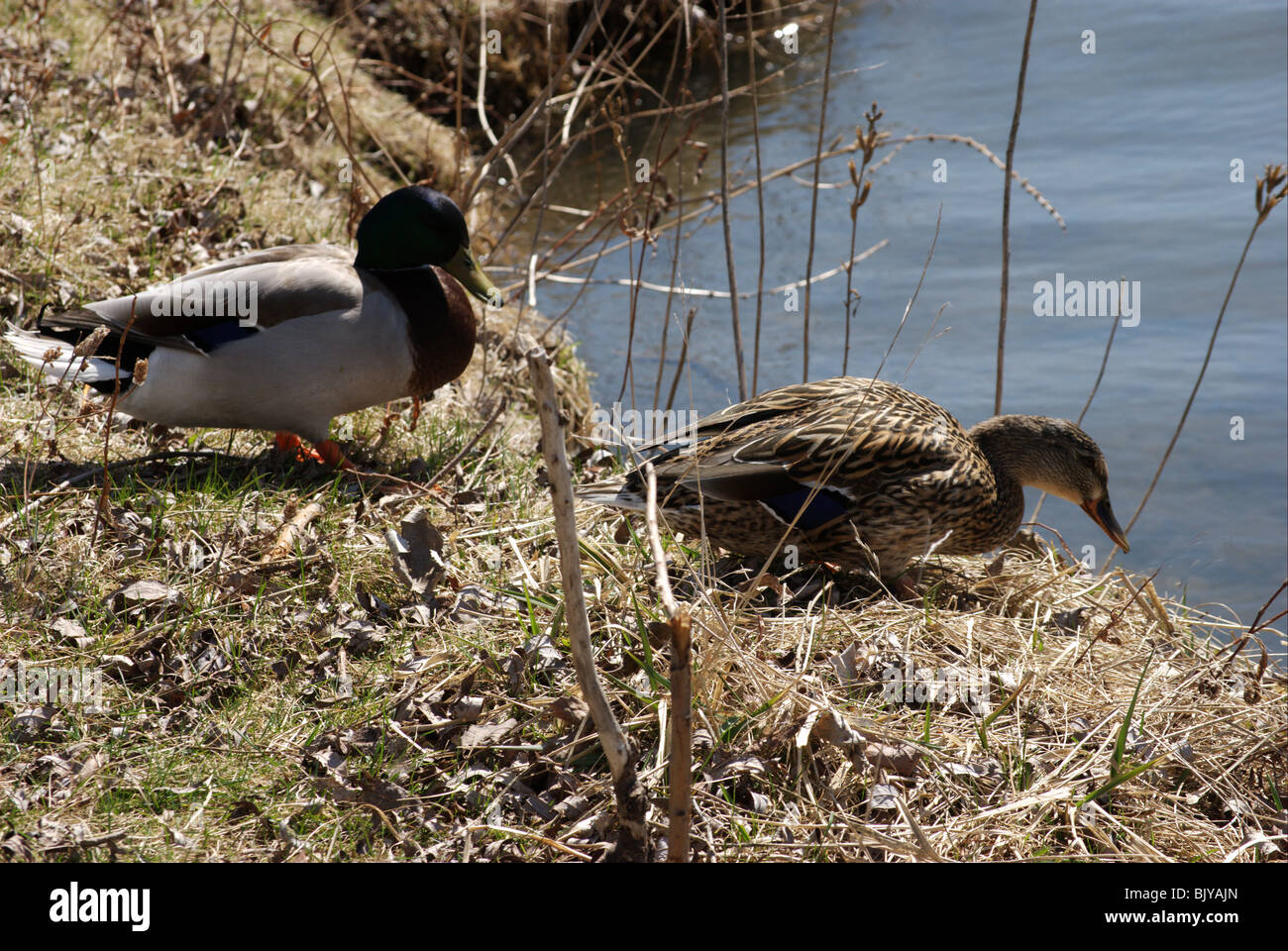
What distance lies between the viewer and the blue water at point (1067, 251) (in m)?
5.89

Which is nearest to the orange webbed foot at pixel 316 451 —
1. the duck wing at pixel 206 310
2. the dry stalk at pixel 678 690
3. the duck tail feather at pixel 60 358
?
the duck wing at pixel 206 310

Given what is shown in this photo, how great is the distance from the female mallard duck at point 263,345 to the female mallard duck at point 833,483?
3.02 feet

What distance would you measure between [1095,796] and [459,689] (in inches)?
59.0

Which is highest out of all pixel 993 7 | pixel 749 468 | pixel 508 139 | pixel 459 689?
pixel 993 7

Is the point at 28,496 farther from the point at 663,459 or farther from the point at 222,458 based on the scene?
the point at 663,459

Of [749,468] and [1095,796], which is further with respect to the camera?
[749,468]

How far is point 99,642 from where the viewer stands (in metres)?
2.96

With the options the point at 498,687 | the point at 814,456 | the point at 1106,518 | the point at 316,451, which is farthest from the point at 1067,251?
the point at 498,687

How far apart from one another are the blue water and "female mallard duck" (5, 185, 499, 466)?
4.02ft

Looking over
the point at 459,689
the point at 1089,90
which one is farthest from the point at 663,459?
the point at 1089,90

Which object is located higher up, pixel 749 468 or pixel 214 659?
pixel 749 468

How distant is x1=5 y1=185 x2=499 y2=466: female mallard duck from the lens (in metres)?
3.79

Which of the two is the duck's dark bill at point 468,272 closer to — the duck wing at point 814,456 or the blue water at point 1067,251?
the blue water at point 1067,251

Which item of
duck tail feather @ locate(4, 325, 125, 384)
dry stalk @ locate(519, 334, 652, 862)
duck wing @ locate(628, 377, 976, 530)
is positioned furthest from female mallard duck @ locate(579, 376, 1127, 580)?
duck tail feather @ locate(4, 325, 125, 384)
